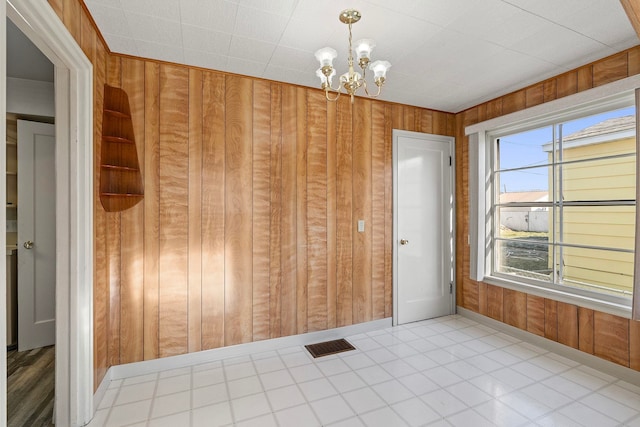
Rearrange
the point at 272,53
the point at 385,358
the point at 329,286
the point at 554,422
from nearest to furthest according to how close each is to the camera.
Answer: the point at 554,422 < the point at 272,53 < the point at 385,358 < the point at 329,286

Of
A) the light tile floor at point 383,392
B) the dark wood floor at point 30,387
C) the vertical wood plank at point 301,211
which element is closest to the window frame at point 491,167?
the light tile floor at point 383,392

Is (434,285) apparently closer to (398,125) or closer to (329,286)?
(329,286)

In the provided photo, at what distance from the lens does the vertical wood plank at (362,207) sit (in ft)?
10.5

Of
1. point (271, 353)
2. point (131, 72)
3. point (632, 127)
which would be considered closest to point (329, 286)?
point (271, 353)

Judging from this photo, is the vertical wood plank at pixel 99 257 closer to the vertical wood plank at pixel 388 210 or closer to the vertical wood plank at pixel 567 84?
the vertical wood plank at pixel 388 210

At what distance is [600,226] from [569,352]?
1126 millimetres

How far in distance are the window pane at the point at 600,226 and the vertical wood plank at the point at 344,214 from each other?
1959 millimetres

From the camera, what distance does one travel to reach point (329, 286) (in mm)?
3070

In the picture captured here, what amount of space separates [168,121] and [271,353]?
2.19 meters

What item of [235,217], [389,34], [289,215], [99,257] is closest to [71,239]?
[99,257]

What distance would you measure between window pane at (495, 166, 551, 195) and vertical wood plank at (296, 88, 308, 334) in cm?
→ 219

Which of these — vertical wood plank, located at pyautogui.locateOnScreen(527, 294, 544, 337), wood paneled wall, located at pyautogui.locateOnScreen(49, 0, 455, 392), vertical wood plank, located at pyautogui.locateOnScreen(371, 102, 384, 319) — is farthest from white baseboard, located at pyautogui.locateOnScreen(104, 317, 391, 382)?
vertical wood plank, located at pyautogui.locateOnScreen(527, 294, 544, 337)

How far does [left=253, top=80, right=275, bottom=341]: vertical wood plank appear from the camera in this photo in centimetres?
276

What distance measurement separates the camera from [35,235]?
2.80m
